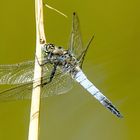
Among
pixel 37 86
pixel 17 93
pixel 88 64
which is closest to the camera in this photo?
pixel 37 86

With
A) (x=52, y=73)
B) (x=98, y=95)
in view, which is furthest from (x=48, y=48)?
(x=98, y=95)

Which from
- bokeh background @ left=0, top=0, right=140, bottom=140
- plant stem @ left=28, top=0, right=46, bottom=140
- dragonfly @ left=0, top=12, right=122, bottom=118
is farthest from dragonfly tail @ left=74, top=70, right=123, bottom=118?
bokeh background @ left=0, top=0, right=140, bottom=140

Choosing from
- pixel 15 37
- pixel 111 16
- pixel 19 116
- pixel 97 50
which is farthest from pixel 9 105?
pixel 111 16

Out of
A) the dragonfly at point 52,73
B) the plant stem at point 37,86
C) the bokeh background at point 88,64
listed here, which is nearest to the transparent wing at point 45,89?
the dragonfly at point 52,73

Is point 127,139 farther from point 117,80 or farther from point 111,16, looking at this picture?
point 111,16

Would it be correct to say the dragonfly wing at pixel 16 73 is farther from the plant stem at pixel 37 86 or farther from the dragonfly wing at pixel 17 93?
the plant stem at pixel 37 86

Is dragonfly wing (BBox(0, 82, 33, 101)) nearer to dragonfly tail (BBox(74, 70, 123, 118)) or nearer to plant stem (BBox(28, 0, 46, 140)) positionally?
→ plant stem (BBox(28, 0, 46, 140))

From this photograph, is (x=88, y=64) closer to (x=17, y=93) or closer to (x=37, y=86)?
(x=17, y=93)
